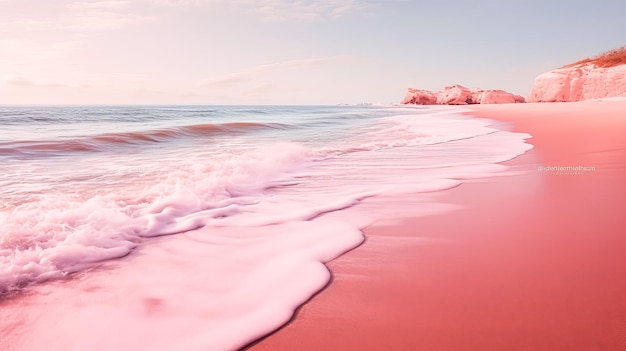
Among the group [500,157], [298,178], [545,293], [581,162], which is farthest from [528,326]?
[500,157]

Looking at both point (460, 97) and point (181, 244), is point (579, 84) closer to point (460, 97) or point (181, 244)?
point (460, 97)

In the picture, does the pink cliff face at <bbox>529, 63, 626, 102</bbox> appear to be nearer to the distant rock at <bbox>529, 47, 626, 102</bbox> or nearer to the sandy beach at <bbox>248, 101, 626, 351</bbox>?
the distant rock at <bbox>529, 47, 626, 102</bbox>

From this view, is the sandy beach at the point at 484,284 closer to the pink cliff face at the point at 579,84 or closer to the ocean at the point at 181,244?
the ocean at the point at 181,244

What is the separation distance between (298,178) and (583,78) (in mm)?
38198

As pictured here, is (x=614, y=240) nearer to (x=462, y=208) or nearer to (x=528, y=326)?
(x=462, y=208)

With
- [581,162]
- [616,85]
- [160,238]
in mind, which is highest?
[616,85]

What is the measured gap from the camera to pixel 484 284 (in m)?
1.53

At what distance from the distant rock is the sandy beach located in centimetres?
3514

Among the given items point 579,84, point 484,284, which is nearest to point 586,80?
point 579,84

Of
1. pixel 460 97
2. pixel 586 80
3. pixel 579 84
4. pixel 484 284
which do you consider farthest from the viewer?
pixel 460 97

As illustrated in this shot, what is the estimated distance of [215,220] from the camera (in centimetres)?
268

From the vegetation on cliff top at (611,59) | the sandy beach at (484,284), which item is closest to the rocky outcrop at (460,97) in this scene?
the vegetation on cliff top at (611,59)

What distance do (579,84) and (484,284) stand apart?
39.9 m

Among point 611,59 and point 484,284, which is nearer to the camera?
point 484,284
